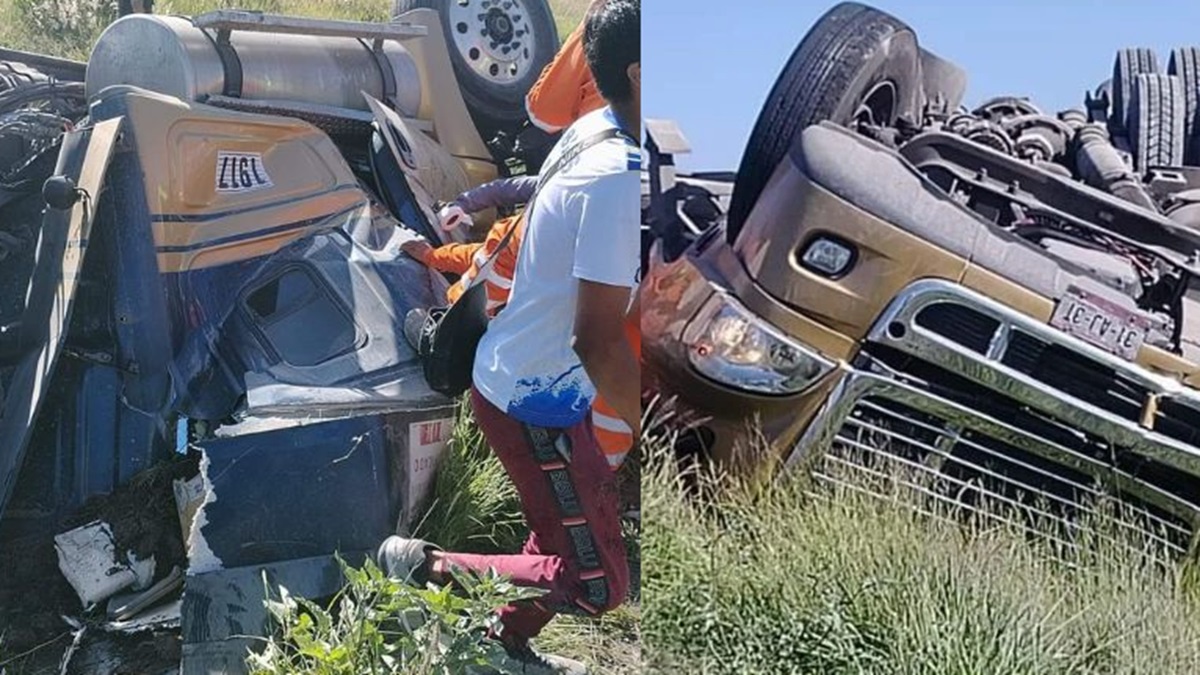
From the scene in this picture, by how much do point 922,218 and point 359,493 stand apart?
139 centimetres

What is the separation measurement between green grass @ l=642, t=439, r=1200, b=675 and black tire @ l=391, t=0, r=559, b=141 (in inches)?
36.7

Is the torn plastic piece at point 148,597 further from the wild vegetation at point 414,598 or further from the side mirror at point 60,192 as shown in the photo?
the side mirror at point 60,192

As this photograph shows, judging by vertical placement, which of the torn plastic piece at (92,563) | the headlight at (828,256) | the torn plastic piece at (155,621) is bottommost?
the torn plastic piece at (155,621)

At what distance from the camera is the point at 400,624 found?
2807 millimetres

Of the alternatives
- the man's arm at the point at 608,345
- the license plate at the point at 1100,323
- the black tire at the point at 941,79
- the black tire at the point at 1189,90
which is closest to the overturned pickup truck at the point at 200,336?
the man's arm at the point at 608,345

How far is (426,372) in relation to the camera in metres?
2.90

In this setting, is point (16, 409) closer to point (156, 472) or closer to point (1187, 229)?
point (156, 472)

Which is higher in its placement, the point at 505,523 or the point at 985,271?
the point at 985,271

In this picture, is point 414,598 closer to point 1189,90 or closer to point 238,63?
point 238,63

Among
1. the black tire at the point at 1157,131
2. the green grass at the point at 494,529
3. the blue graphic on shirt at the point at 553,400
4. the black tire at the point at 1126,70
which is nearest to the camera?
the blue graphic on shirt at the point at 553,400

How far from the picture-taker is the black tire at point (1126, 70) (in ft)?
10.9

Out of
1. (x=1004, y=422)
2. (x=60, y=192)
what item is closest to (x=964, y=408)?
(x=1004, y=422)

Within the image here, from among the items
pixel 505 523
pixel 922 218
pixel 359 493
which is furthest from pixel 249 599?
pixel 922 218

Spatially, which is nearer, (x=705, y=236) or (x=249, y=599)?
(x=249, y=599)
